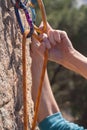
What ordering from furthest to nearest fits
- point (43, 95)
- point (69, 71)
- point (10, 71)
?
point (69, 71)
point (43, 95)
point (10, 71)

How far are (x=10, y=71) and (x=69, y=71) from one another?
12011mm

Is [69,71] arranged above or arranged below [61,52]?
below

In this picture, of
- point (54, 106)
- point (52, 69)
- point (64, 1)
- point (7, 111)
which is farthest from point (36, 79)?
point (64, 1)

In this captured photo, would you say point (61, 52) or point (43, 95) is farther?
point (43, 95)

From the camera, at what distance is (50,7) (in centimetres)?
1320

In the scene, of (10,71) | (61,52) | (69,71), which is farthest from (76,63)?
(69,71)

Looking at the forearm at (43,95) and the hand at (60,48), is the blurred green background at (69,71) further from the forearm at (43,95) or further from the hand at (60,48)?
the hand at (60,48)

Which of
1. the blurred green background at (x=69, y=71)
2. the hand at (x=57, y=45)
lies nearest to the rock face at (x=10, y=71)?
the hand at (x=57, y=45)

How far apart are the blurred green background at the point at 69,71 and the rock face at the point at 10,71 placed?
33.1ft

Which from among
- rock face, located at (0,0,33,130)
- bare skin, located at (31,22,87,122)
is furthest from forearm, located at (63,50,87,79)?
rock face, located at (0,0,33,130)

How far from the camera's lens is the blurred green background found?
480 inches

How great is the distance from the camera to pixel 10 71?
1.31 m

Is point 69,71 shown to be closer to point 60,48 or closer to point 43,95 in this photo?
point 43,95

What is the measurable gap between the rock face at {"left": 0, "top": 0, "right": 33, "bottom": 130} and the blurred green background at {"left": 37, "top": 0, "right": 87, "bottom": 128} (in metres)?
10.1
